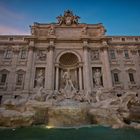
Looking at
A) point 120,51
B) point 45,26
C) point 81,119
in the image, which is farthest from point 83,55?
point 81,119

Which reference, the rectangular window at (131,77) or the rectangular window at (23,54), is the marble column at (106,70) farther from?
the rectangular window at (23,54)

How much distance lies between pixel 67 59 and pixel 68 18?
25.6 ft

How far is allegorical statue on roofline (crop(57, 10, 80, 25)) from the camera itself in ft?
82.1

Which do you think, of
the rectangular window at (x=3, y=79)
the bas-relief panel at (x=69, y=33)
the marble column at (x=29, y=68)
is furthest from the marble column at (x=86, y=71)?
the rectangular window at (x=3, y=79)

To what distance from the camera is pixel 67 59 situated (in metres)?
23.6

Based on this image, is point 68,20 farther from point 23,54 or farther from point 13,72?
point 13,72

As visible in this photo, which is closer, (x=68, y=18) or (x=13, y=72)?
(x=13, y=72)

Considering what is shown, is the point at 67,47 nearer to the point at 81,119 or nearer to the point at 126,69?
the point at 126,69

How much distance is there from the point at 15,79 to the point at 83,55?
10.9 meters

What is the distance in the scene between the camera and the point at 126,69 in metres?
22.1

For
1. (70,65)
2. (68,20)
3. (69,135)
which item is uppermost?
(68,20)

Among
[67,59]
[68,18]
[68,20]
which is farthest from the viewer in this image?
[68,18]

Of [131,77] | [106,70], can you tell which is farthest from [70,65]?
[131,77]

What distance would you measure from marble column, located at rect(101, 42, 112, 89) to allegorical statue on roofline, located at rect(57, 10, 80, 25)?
24.9ft
